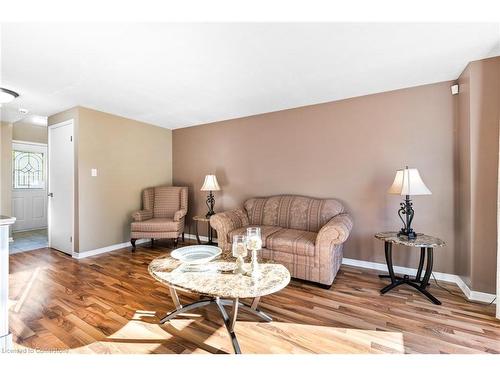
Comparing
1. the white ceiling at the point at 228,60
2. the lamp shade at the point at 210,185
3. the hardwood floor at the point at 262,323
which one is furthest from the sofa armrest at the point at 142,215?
the white ceiling at the point at 228,60

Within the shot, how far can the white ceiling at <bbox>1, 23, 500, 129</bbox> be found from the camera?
1650mm

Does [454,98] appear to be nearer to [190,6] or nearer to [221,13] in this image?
[221,13]

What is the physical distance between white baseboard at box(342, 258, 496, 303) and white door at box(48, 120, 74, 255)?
13.4 feet

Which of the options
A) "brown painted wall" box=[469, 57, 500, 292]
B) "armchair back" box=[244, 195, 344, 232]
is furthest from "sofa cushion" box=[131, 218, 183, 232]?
"brown painted wall" box=[469, 57, 500, 292]

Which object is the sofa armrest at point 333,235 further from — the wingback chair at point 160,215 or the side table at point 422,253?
the wingback chair at point 160,215

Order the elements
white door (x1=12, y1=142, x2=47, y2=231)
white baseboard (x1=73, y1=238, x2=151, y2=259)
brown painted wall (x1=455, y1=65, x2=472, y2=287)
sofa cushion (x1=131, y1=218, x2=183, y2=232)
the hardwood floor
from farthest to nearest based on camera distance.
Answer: white door (x1=12, y1=142, x2=47, y2=231) → sofa cushion (x1=131, y1=218, x2=183, y2=232) → white baseboard (x1=73, y1=238, x2=151, y2=259) → brown painted wall (x1=455, y1=65, x2=472, y2=287) → the hardwood floor

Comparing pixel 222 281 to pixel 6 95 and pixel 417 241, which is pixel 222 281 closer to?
pixel 417 241

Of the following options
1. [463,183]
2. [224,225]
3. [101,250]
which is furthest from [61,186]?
[463,183]

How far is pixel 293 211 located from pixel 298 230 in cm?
28

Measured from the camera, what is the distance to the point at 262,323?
1.74 metres

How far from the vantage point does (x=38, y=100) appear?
3.03 m

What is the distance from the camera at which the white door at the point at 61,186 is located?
11.1ft

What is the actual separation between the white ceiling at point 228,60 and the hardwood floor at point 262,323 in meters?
2.17

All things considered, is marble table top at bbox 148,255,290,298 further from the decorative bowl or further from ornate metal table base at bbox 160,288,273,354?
ornate metal table base at bbox 160,288,273,354
